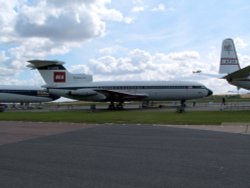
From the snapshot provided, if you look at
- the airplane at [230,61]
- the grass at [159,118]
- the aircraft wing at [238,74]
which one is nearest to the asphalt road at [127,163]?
the grass at [159,118]

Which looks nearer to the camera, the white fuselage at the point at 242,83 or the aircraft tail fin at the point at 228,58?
the white fuselage at the point at 242,83

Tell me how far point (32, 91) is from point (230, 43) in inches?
1710

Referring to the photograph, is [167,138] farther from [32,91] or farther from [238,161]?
[32,91]

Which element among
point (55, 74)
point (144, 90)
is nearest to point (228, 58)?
point (144, 90)

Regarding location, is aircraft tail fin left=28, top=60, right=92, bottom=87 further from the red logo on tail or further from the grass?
the grass

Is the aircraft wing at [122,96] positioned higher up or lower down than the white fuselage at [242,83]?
lower down

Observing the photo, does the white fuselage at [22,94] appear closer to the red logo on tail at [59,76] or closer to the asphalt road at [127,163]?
the red logo on tail at [59,76]

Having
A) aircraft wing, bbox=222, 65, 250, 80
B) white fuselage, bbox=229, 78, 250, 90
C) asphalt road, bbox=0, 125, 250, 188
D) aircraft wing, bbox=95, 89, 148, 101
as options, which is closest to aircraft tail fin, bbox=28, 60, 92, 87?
aircraft wing, bbox=95, 89, 148, 101

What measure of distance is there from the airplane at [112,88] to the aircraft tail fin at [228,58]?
39.2ft

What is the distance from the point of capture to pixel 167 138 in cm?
1348

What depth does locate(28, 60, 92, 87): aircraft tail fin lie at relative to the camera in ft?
158

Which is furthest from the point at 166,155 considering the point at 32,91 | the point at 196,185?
the point at 32,91

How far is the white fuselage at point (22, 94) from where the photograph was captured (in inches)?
2680

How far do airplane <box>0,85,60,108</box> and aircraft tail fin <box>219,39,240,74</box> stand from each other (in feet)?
130
